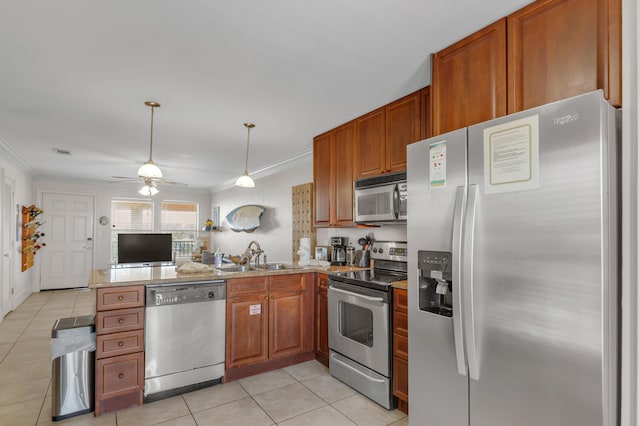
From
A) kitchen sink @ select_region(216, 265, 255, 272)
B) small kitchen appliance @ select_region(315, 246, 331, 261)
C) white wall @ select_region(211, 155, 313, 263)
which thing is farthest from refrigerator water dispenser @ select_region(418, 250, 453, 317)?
white wall @ select_region(211, 155, 313, 263)

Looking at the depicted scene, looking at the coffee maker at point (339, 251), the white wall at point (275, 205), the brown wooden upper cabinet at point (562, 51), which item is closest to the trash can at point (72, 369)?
the coffee maker at point (339, 251)

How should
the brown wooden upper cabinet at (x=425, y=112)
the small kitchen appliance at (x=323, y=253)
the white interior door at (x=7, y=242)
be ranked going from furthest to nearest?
the white interior door at (x=7, y=242) < the small kitchen appliance at (x=323, y=253) < the brown wooden upper cabinet at (x=425, y=112)

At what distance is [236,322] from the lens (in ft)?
9.86

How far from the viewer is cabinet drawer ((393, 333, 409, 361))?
94.0 inches

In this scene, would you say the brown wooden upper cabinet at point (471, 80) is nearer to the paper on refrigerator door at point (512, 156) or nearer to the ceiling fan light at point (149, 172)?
the paper on refrigerator door at point (512, 156)

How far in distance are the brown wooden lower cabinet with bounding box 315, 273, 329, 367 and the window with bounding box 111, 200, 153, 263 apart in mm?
6417

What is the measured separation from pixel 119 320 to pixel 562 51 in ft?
10.4

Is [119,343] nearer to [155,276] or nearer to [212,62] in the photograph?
[155,276]

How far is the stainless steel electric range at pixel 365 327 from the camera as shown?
2516 mm

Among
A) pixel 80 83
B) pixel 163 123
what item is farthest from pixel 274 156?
pixel 80 83

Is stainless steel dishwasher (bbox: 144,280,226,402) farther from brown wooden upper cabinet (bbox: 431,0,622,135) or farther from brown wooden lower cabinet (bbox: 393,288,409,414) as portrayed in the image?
brown wooden upper cabinet (bbox: 431,0,622,135)

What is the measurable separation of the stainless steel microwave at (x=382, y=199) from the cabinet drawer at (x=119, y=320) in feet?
6.64

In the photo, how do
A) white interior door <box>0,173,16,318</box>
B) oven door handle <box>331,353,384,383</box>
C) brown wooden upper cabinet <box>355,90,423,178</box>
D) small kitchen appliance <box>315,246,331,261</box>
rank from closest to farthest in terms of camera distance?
oven door handle <box>331,353,384,383</box> → brown wooden upper cabinet <box>355,90,423,178</box> → small kitchen appliance <box>315,246,331,261</box> → white interior door <box>0,173,16,318</box>

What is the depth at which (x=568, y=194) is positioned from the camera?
1.30m
